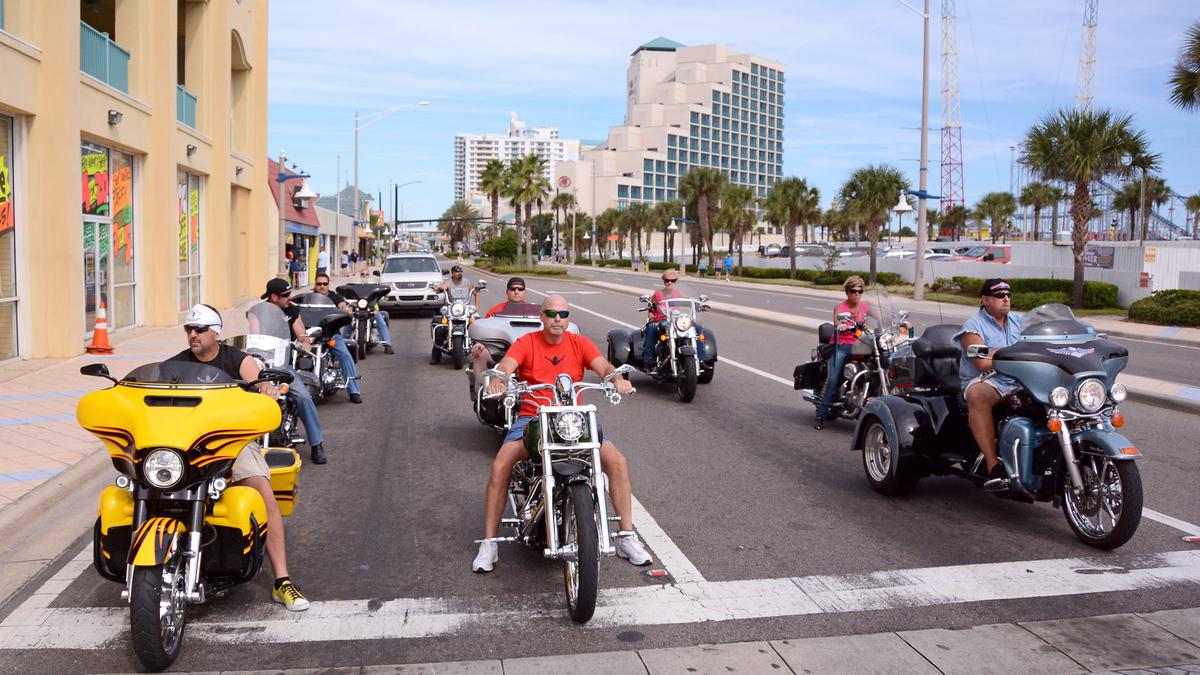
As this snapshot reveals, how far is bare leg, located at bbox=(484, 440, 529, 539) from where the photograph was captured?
5879 mm

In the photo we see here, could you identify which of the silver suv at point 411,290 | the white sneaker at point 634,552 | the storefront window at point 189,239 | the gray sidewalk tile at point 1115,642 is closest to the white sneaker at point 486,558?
the white sneaker at point 634,552

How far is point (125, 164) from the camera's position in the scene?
20.7 meters

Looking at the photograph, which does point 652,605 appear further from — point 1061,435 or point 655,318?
point 655,318

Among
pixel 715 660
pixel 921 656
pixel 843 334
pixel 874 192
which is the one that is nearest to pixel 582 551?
pixel 715 660

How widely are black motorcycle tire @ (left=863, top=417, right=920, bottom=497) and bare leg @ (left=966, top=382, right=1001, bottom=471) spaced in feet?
2.33

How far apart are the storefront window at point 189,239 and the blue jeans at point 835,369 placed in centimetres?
1908

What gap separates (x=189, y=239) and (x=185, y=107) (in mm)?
3340

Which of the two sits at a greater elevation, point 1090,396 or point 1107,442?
point 1090,396

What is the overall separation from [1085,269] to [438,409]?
31404 millimetres

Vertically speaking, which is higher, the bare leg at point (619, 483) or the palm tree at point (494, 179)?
the palm tree at point (494, 179)

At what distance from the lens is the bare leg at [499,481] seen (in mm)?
5879

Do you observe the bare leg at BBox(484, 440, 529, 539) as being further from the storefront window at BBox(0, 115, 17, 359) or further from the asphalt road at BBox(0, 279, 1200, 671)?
the storefront window at BBox(0, 115, 17, 359)

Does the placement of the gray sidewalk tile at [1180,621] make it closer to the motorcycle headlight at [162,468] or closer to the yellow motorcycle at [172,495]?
the yellow motorcycle at [172,495]

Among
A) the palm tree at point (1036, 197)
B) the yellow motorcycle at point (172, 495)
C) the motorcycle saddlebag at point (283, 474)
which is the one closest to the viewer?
the yellow motorcycle at point (172, 495)
